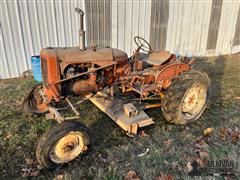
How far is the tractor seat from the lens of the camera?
3.73m

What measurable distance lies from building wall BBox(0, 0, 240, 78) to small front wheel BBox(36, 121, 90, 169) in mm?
3987

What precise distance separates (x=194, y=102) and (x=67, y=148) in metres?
2.20

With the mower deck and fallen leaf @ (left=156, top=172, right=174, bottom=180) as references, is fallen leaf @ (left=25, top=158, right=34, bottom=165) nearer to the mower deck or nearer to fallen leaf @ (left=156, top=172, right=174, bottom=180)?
the mower deck

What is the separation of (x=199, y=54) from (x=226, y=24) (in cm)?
177

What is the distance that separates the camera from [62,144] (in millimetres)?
2596

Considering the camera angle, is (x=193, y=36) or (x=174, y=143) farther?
(x=193, y=36)

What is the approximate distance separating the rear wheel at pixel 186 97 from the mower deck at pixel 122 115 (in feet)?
1.24

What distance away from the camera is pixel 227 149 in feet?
10.1

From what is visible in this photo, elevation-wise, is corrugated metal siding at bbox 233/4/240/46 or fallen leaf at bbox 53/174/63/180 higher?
corrugated metal siding at bbox 233/4/240/46

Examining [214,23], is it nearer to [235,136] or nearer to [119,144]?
[235,136]

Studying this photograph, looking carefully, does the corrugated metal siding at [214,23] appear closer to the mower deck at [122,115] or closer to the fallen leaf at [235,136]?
the fallen leaf at [235,136]

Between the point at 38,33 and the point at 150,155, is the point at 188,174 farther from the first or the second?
the point at 38,33

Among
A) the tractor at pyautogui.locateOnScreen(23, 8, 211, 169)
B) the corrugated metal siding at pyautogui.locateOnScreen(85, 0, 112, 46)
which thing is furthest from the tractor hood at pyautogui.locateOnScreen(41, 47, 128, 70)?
the corrugated metal siding at pyautogui.locateOnScreen(85, 0, 112, 46)

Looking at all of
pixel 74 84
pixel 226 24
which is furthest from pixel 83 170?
pixel 226 24
